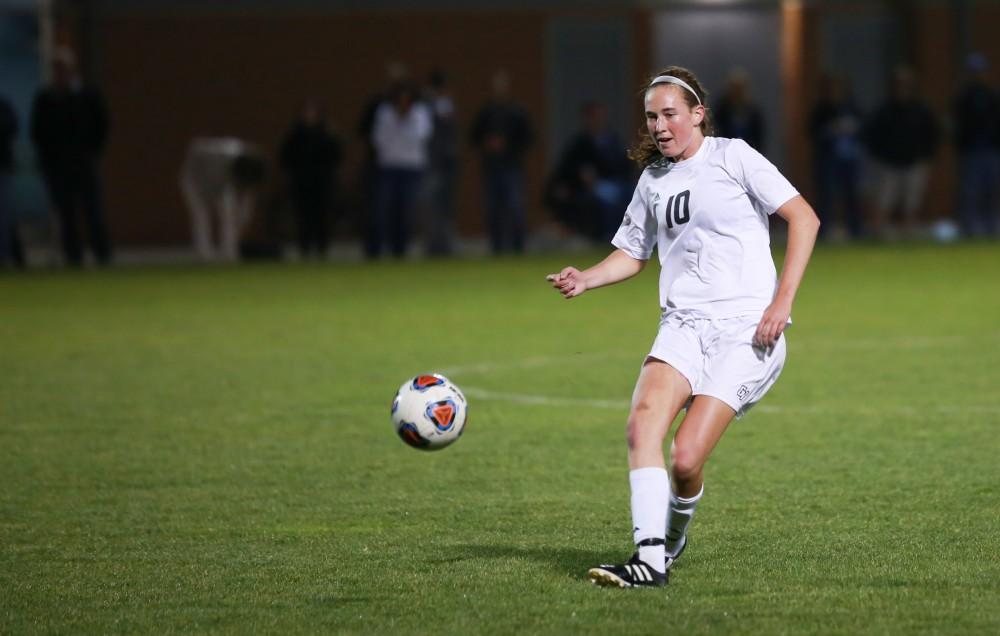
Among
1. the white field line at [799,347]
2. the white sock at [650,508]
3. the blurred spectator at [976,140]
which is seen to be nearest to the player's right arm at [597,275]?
the white sock at [650,508]

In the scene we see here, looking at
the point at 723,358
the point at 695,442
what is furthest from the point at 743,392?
the point at 695,442

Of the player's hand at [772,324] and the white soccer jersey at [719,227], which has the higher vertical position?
the white soccer jersey at [719,227]

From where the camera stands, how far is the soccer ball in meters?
6.96

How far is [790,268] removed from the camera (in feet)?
19.8

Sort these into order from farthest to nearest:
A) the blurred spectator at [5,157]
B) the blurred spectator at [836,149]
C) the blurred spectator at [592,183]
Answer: the blurred spectator at [836,149] < the blurred spectator at [592,183] < the blurred spectator at [5,157]

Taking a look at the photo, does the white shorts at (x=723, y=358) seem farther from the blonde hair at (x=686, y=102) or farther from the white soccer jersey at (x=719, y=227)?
the blonde hair at (x=686, y=102)

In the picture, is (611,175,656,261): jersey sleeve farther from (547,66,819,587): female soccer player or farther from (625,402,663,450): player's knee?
(625,402,663,450): player's knee

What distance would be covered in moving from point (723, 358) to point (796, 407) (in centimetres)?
460

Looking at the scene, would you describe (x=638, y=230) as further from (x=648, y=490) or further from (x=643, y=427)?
(x=648, y=490)

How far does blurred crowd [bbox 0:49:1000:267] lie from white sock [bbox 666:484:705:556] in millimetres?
17049

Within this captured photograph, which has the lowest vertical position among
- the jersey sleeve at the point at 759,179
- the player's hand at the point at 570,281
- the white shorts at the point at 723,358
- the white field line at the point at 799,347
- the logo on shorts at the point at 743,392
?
the white field line at the point at 799,347

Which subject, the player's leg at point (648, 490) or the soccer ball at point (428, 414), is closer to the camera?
the player's leg at point (648, 490)

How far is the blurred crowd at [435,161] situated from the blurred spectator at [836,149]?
20 mm

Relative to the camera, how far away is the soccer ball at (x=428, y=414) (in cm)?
696
